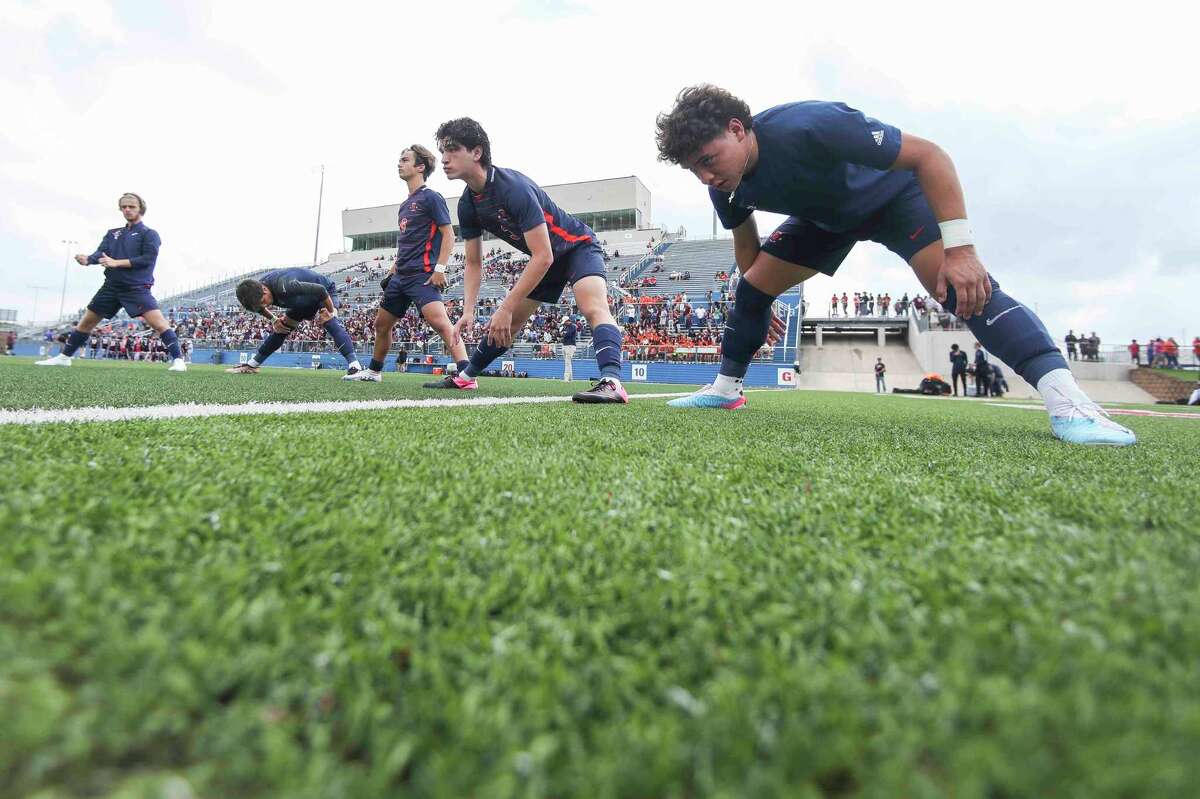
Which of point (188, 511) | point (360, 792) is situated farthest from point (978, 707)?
point (188, 511)

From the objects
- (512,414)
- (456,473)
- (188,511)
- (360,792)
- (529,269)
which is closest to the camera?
(360,792)

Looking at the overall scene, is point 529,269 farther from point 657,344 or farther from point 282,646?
point 657,344

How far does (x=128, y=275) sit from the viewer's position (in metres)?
6.11

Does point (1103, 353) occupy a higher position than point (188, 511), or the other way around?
point (1103, 353)

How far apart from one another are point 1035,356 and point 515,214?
302cm

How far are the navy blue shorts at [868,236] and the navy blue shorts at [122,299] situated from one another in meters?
6.41

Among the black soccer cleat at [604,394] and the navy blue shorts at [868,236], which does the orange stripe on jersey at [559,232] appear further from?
the navy blue shorts at [868,236]

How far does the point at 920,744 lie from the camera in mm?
360

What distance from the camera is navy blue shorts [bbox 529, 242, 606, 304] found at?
14.2ft

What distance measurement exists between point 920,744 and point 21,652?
2.04ft

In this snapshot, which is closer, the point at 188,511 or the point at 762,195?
the point at 188,511

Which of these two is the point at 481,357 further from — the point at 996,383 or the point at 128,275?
the point at 996,383

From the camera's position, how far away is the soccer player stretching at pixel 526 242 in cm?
388

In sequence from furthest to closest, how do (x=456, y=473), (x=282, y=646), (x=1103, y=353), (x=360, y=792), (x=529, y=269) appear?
(x=1103, y=353) → (x=529, y=269) → (x=456, y=473) → (x=282, y=646) → (x=360, y=792)
